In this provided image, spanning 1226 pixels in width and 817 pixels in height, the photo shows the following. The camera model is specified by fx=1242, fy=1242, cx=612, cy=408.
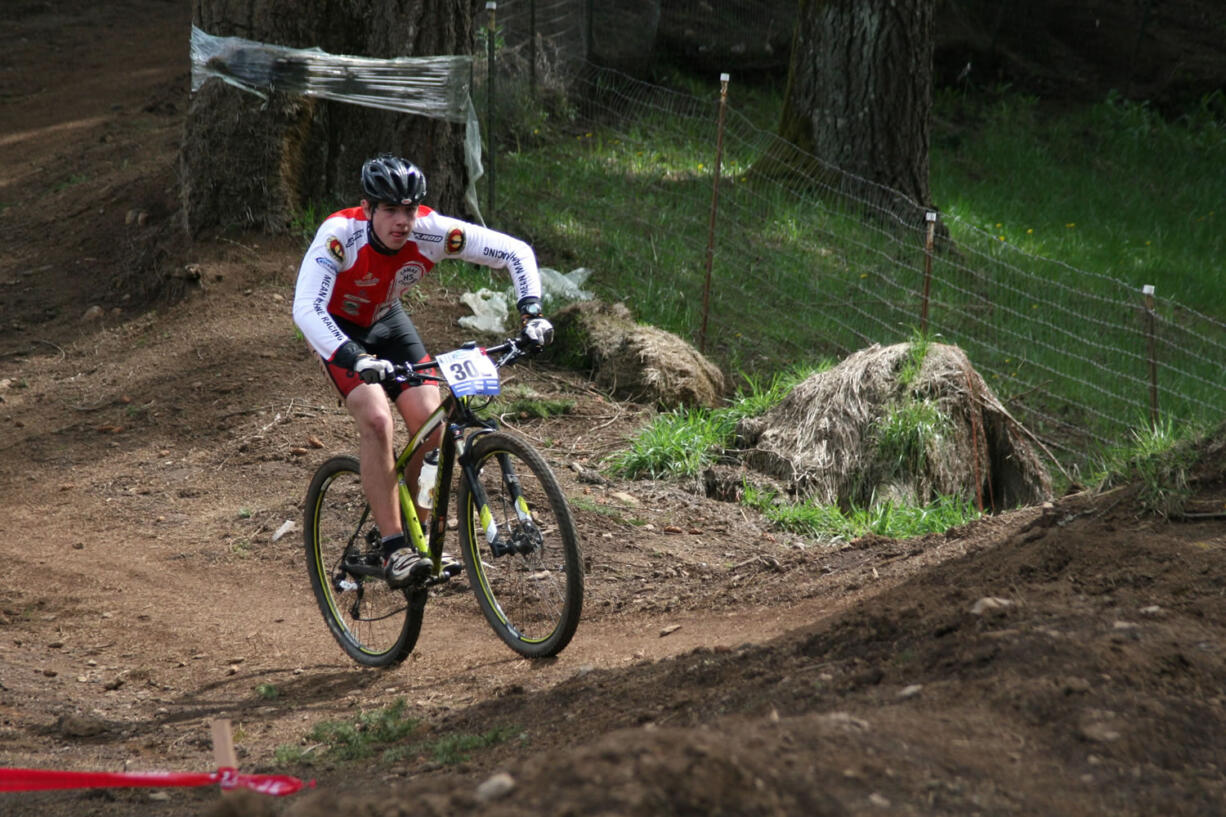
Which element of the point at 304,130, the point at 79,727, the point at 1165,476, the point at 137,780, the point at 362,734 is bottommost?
the point at 79,727

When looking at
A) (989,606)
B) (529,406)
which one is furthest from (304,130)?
(989,606)

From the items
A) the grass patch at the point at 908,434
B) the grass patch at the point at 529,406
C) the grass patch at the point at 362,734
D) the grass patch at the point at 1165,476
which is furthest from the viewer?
the grass patch at the point at 529,406

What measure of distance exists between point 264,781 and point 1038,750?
6.74ft

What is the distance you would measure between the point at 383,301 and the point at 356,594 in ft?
4.36

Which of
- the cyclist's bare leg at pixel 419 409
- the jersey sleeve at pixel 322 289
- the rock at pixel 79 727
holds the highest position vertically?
the jersey sleeve at pixel 322 289

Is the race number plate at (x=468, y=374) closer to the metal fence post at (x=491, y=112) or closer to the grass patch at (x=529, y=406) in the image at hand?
the grass patch at (x=529, y=406)

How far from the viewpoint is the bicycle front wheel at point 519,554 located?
15.4 ft

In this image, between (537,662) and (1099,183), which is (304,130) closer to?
(537,662)

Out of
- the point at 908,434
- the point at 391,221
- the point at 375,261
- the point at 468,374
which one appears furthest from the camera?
the point at 908,434

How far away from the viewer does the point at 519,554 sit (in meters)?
5.05

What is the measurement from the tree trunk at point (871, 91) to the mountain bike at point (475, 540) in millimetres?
7061

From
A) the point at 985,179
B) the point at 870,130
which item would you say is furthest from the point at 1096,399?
the point at 985,179

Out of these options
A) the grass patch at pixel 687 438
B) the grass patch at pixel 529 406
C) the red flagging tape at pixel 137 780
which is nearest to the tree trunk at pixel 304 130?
the grass patch at pixel 529 406

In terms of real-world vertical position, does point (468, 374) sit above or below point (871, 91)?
below
